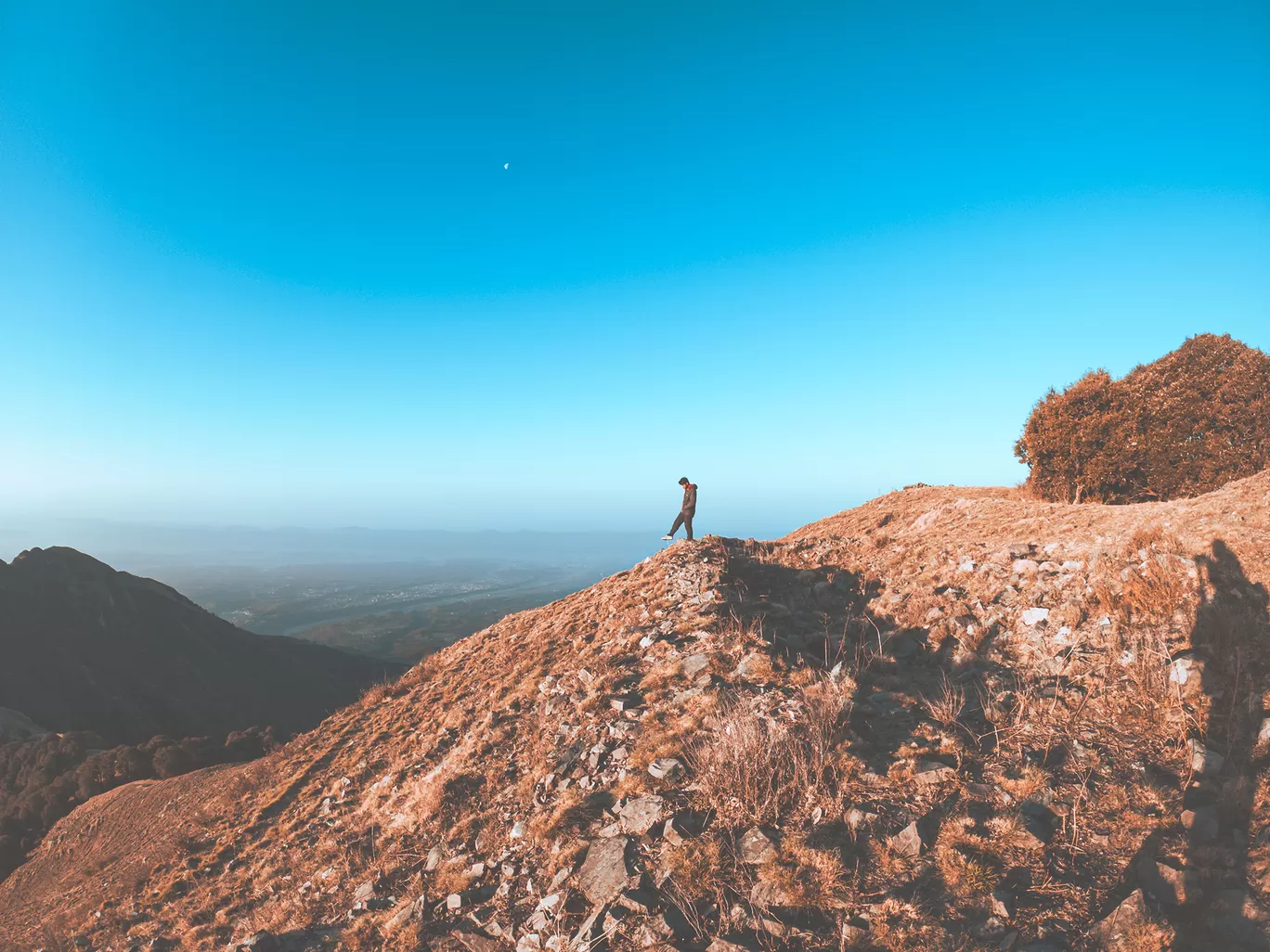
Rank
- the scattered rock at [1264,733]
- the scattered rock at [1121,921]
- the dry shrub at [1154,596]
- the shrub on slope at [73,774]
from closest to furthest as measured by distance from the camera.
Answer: the scattered rock at [1121,921] < the scattered rock at [1264,733] < the dry shrub at [1154,596] < the shrub on slope at [73,774]

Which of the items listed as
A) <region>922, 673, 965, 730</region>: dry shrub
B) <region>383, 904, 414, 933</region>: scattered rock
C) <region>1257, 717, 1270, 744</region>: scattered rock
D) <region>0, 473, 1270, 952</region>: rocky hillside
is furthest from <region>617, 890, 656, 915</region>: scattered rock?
<region>1257, 717, 1270, 744</region>: scattered rock

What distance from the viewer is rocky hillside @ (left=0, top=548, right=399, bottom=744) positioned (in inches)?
1983

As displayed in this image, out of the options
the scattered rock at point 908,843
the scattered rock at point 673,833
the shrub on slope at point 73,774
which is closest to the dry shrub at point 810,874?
the scattered rock at point 908,843

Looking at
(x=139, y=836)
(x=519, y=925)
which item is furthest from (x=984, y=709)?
(x=139, y=836)

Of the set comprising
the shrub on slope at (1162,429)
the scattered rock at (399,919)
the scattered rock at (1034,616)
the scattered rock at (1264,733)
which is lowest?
the scattered rock at (399,919)

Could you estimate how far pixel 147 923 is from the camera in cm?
922

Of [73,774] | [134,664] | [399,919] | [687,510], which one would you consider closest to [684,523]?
[687,510]

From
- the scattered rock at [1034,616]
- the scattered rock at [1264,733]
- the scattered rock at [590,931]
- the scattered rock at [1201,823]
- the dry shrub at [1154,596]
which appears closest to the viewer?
the scattered rock at [1201,823]

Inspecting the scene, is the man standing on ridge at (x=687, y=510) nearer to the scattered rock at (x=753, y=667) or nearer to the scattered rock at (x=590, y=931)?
the scattered rock at (x=753, y=667)

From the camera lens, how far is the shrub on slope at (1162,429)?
15992mm

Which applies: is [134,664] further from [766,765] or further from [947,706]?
[947,706]

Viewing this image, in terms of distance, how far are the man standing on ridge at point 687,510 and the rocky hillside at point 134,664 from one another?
4438 cm

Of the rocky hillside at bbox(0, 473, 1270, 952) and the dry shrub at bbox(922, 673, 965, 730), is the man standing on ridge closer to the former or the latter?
the rocky hillside at bbox(0, 473, 1270, 952)

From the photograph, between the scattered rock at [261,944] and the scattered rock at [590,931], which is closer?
the scattered rock at [590,931]
